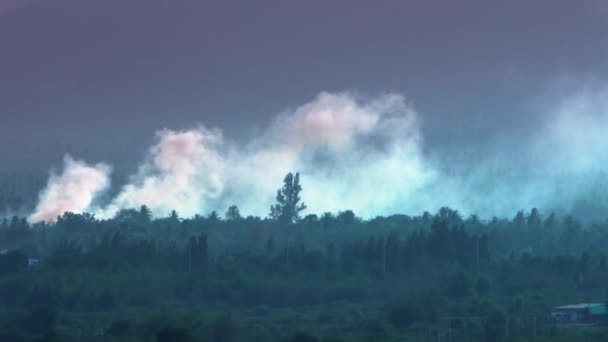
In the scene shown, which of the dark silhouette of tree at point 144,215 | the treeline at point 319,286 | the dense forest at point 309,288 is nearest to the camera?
the dense forest at point 309,288

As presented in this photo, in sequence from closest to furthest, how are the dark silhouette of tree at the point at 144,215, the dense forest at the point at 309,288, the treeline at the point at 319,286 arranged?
the dense forest at the point at 309,288, the treeline at the point at 319,286, the dark silhouette of tree at the point at 144,215

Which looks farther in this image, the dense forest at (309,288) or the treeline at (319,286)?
the treeline at (319,286)

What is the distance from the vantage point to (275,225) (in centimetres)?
15638

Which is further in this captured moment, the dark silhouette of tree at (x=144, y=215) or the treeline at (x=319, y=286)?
the dark silhouette of tree at (x=144, y=215)

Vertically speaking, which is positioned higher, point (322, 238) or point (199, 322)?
point (322, 238)

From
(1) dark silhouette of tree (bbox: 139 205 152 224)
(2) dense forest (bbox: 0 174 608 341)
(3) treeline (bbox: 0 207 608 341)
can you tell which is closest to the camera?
(2) dense forest (bbox: 0 174 608 341)

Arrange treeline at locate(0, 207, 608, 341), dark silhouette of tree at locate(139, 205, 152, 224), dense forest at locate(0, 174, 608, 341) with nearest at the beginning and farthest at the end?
dense forest at locate(0, 174, 608, 341)
treeline at locate(0, 207, 608, 341)
dark silhouette of tree at locate(139, 205, 152, 224)

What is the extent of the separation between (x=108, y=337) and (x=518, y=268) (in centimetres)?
4583

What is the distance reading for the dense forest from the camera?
78688 millimetres

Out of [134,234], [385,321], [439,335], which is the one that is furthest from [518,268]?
[134,234]

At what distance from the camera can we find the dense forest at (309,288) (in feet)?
258

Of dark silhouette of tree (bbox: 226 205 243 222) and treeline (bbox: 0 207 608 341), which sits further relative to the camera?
dark silhouette of tree (bbox: 226 205 243 222)

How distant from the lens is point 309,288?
10631 centimetres

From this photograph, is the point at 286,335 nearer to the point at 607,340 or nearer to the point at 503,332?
the point at 503,332
